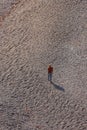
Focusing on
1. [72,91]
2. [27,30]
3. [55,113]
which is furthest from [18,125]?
[27,30]

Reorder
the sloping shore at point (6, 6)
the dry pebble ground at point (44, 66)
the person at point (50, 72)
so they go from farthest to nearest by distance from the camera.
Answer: the sloping shore at point (6, 6)
the person at point (50, 72)
the dry pebble ground at point (44, 66)

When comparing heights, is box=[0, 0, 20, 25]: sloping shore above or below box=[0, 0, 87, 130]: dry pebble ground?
above

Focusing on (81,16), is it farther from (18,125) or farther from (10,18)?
(18,125)

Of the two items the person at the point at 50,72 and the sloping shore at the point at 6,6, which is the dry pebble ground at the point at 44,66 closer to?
the person at the point at 50,72

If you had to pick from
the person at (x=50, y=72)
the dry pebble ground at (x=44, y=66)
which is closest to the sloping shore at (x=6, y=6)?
the dry pebble ground at (x=44, y=66)

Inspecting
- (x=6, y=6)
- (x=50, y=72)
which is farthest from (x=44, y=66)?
(x=6, y=6)

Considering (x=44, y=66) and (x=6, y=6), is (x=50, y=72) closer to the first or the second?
(x=44, y=66)

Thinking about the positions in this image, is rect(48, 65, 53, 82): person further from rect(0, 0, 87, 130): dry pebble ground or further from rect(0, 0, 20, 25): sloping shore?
rect(0, 0, 20, 25): sloping shore

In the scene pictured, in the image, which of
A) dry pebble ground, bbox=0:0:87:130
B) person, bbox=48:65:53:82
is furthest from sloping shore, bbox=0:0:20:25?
person, bbox=48:65:53:82
